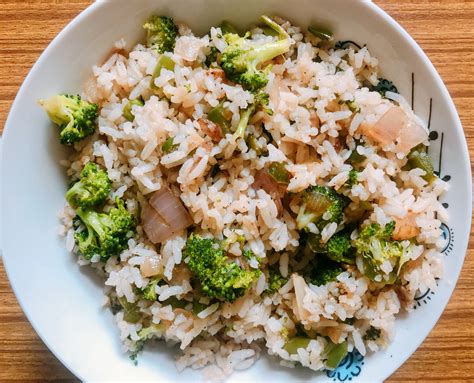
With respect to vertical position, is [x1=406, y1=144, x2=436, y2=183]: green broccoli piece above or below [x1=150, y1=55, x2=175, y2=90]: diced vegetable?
below

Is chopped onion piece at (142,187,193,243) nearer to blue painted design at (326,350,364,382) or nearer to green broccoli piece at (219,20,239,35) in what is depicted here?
green broccoli piece at (219,20,239,35)

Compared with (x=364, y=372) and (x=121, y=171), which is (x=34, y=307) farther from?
(x=364, y=372)

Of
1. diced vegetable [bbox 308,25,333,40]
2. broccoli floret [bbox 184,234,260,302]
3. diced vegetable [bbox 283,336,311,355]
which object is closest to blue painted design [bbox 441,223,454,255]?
diced vegetable [bbox 283,336,311,355]

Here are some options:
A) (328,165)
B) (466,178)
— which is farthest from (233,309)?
(466,178)

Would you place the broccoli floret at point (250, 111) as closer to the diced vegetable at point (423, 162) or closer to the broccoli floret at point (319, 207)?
the broccoli floret at point (319, 207)

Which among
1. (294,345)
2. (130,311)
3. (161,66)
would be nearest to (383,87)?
(161,66)

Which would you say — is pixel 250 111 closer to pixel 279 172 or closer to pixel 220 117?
pixel 220 117
